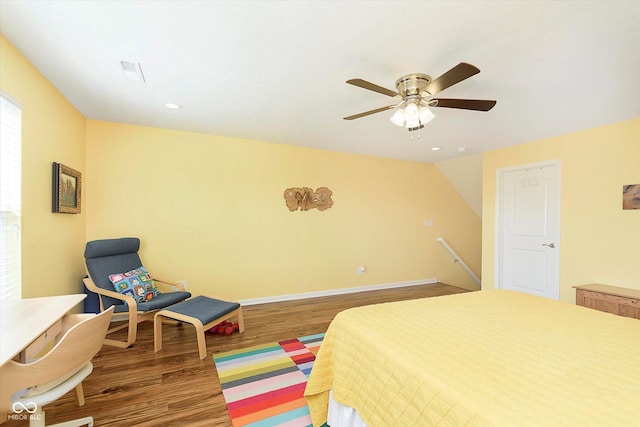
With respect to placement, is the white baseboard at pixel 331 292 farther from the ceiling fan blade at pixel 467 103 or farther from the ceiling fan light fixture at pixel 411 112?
the ceiling fan blade at pixel 467 103

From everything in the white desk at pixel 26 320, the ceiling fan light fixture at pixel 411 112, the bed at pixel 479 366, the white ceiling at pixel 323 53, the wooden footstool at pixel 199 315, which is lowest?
the wooden footstool at pixel 199 315

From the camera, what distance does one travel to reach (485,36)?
1.72m

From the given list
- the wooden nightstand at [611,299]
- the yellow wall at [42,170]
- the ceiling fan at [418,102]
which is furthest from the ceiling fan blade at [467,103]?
the yellow wall at [42,170]

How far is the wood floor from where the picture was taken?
5.74ft

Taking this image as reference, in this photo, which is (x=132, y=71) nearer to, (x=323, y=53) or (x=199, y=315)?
(x=323, y=53)

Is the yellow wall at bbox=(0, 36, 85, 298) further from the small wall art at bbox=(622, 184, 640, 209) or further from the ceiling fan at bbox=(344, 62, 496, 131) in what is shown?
the small wall art at bbox=(622, 184, 640, 209)

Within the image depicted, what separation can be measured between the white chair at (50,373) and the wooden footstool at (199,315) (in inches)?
39.5

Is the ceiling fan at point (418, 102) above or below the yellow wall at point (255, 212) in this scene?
above

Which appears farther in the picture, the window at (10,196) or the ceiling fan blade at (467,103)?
the ceiling fan blade at (467,103)

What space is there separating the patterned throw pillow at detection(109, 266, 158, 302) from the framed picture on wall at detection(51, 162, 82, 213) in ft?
2.52

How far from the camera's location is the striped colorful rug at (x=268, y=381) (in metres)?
1.76

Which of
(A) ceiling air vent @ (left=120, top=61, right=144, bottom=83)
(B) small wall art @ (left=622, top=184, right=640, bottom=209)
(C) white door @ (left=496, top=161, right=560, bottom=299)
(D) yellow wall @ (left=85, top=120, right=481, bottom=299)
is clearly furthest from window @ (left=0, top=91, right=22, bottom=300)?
(B) small wall art @ (left=622, top=184, right=640, bottom=209)

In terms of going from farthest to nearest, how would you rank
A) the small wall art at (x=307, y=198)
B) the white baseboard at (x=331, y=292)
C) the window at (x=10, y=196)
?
the small wall art at (x=307, y=198) < the white baseboard at (x=331, y=292) < the window at (x=10, y=196)

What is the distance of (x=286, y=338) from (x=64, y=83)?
2958mm
